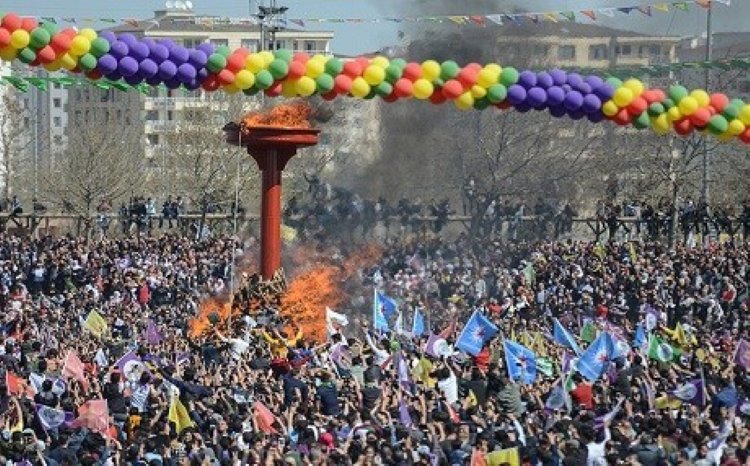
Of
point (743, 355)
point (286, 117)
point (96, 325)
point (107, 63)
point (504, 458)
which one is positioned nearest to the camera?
point (504, 458)

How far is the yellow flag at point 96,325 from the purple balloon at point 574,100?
41.2ft

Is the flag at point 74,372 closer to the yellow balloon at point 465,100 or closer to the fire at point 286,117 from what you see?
the yellow balloon at point 465,100

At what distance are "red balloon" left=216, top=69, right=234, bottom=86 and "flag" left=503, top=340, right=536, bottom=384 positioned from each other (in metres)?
5.18

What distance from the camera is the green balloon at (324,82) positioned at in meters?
21.2

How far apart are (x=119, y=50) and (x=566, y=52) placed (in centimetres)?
2612

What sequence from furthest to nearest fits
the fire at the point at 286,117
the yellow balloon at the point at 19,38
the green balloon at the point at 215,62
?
the fire at the point at 286,117, the green balloon at the point at 215,62, the yellow balloon at the point at 19,38

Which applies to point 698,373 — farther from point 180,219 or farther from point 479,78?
point 180,219

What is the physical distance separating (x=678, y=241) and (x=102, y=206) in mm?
18476

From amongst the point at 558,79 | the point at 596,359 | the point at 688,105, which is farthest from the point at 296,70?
the point at 596,359

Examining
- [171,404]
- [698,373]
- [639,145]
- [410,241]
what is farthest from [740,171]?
[171,404]

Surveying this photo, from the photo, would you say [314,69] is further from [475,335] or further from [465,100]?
[475,335]

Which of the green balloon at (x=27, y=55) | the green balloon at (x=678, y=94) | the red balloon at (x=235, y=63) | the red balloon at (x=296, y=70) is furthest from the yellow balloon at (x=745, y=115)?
the green balloon at (x=27, y=55)

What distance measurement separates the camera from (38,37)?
19469 millimetres

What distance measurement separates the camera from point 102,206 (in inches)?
2291
